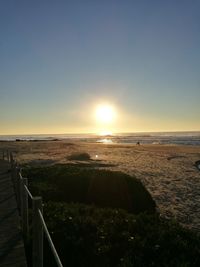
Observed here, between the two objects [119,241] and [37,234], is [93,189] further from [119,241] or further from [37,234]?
[37,234]

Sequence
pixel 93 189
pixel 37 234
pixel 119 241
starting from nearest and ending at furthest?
pixel 37 234 < pixel 119 241 < pixel 93 189

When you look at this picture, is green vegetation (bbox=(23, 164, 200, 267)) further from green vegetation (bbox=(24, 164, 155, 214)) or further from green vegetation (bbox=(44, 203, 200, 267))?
green vegetation (bbox=(24, 164, 155, 214))

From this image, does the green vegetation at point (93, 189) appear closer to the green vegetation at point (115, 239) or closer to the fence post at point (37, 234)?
the green vegetation at point (115, 239)

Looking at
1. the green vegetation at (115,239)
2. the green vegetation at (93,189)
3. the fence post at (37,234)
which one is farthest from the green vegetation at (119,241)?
the green vegetation at (93,189)

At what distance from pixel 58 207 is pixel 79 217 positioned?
1.45 metres

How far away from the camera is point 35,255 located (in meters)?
5.70

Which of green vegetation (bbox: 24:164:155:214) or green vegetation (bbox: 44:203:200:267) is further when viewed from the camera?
green vegetation (bbox: 24:164:155:214)

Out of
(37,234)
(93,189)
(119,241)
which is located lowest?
(119,241)

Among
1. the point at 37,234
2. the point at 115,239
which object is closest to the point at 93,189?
the point at 115,239

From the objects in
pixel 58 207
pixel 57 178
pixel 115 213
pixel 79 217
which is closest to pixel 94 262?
pixel 79 217

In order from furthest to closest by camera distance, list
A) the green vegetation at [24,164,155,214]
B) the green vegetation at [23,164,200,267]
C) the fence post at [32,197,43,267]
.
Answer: the green vegetation at [24,164,155,214] < the green vegetation at [23,164,200,267] < the fence post at [32,197,43,267]

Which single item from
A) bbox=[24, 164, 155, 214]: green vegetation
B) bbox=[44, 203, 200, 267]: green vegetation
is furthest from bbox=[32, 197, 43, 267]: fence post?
bbox=[24, 164, 155, 214]: green vegetation

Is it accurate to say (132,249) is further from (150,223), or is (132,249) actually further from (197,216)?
(197,216)

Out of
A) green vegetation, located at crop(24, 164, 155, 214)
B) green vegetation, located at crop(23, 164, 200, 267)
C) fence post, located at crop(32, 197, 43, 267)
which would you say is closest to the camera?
fence post, located at crop(32, 197, 43, 267)
